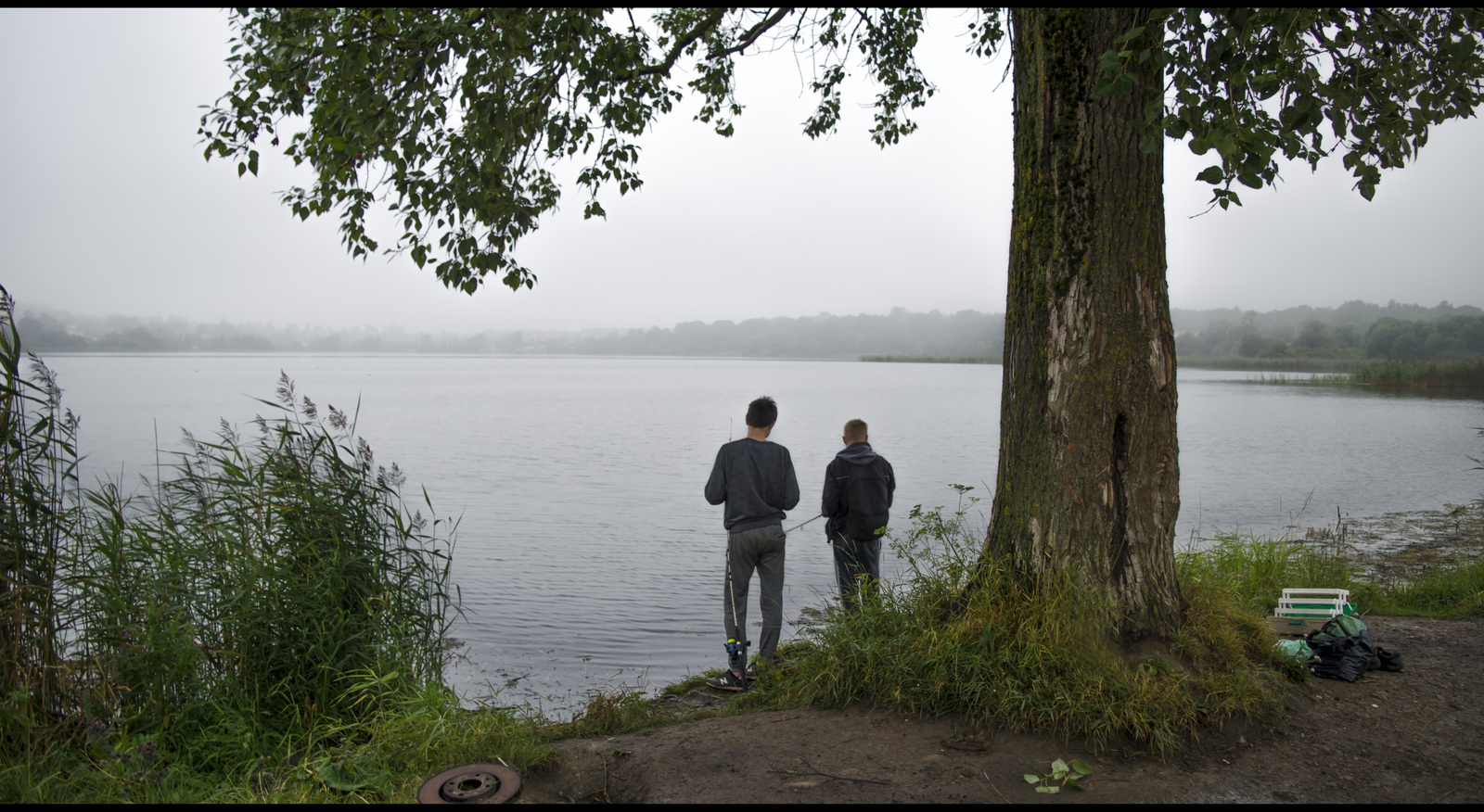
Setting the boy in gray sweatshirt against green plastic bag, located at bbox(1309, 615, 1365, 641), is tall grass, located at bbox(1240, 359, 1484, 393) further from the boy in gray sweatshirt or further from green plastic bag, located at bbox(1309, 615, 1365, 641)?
the boy in gray sweatshirt

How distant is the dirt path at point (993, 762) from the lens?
138 inches

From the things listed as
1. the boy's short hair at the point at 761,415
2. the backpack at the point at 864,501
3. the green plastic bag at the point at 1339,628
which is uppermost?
the boy's short hair at the point at 761,415

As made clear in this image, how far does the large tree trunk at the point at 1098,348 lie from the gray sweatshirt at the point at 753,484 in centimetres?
175

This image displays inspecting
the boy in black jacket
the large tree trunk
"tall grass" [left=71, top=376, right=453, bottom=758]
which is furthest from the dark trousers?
"tall grass" [left=71, top=376, right=453, bottom=758]

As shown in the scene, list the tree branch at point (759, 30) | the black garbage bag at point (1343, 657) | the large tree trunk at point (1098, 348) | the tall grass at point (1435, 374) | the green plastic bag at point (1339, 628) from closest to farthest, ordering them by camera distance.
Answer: the large tree trunk at point (1098, 348)
the black garbage bag at point (1343, 657)
the green plastic bag at point (1339, 628)
the tree branch at point (759, 30)
the tall grass at point (1435, 374)

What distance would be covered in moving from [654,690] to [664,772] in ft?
9.89

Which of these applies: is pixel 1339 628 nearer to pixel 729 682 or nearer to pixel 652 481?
pixel 729 682

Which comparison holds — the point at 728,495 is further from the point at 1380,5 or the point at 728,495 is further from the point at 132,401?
the point at 132,401

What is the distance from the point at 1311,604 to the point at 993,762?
3.66 metres

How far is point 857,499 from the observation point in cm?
648

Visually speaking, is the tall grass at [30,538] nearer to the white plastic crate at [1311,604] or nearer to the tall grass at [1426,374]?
the white plastic crate at [1311,604]

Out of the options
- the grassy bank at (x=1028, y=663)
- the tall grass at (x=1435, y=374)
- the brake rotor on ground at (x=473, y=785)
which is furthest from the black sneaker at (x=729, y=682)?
the tall grass at (x=1435, y=374)

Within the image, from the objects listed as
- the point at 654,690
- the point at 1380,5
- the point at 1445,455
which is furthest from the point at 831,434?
the point at 1380,5

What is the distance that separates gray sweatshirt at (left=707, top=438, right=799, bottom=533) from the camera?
5.75 metres
